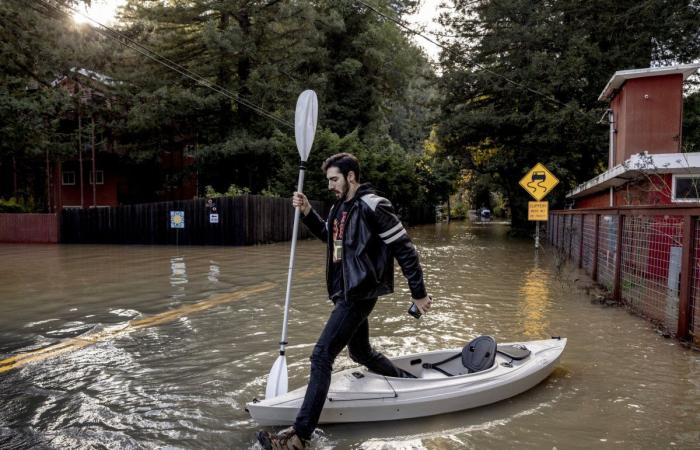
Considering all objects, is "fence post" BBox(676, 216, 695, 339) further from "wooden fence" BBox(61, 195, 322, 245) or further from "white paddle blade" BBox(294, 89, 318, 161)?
"wooden fence" BBox(61, 195, 322, 245)

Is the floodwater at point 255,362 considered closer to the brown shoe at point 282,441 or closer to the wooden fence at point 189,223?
the brown shoe at point 282,441

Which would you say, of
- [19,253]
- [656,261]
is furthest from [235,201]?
[656,261]

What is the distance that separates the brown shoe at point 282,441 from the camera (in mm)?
3338

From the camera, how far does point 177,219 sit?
2177cm

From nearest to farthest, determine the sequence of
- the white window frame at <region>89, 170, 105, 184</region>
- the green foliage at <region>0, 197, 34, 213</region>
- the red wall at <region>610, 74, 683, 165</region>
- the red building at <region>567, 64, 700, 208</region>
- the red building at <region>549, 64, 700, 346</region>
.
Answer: the red building at <region>549, 64, 700, 346</region>
the red building at <region>567, 64, 700, 208</region>
the red wall at <region>610, 74, 683, 165</region>
the green foliage at <region>0, 197, 34, 213</region>
the white window frame at <region>89, 170, 105, 184</region>

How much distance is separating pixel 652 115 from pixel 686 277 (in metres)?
11.3

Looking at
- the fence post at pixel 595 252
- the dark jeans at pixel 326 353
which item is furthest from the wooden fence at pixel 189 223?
the dark jeans at pixel 326 353

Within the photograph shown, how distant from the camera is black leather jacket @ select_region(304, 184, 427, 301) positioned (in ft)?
11.4

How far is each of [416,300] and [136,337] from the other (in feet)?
13.9

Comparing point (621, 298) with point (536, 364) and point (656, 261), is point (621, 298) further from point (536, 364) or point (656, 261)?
point (536, 364)

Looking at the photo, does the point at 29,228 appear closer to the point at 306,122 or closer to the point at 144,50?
the point at 144,50

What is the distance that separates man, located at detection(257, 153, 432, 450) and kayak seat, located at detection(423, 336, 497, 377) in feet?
3.94

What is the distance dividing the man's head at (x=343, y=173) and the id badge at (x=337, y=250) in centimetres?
35

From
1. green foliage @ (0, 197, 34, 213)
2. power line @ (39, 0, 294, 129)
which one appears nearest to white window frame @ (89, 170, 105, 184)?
green foliage @ (0, 197, 34, 213)
